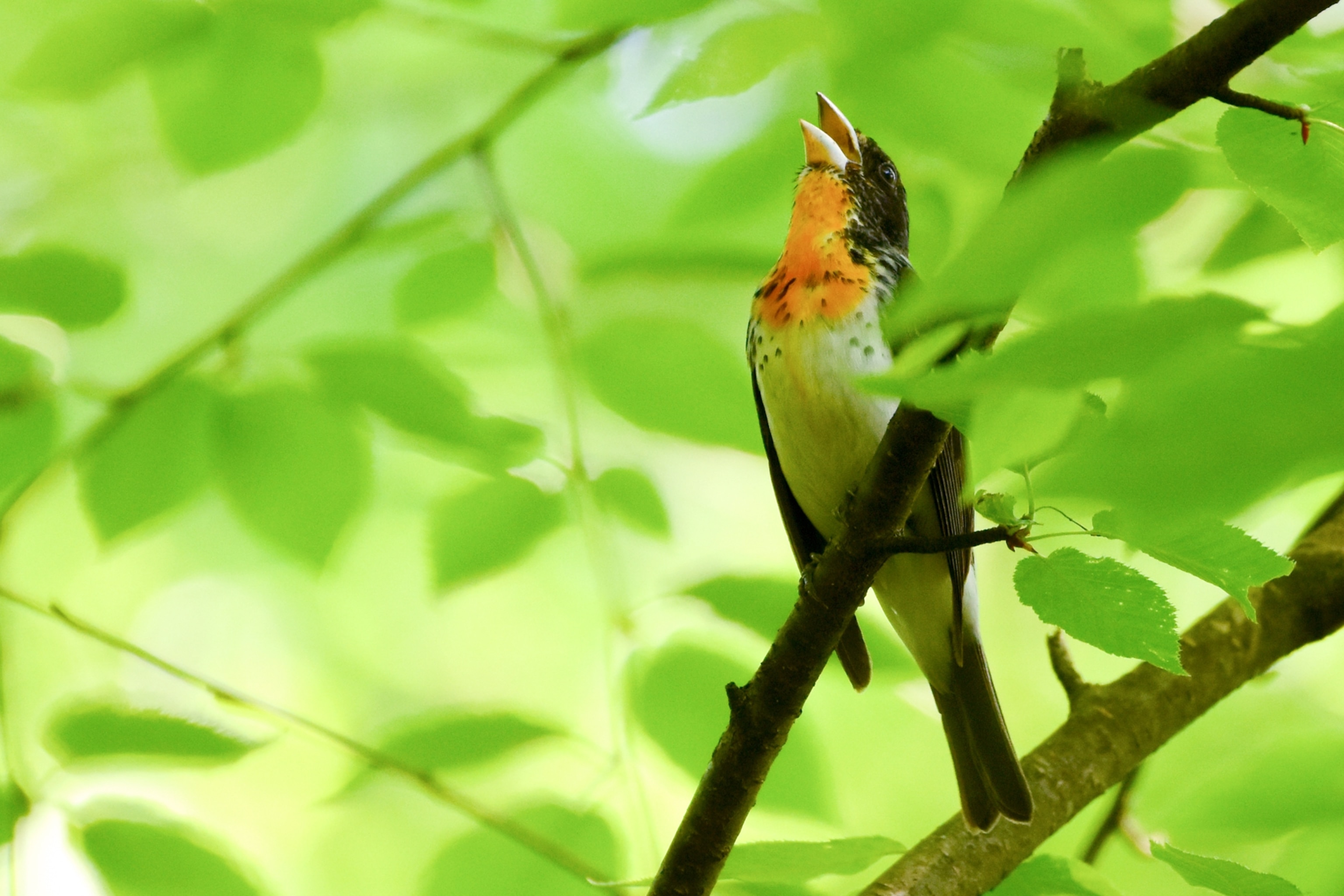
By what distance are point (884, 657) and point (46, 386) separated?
151cm

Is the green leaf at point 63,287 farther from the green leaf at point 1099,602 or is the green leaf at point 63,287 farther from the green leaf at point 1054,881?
the green leaf at point 1054,881

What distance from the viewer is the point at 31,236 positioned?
7.00 ft

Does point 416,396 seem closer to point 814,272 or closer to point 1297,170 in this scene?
point 814,272

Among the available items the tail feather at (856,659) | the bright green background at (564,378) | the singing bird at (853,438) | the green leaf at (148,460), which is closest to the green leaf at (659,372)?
the bright green background at (564,378)

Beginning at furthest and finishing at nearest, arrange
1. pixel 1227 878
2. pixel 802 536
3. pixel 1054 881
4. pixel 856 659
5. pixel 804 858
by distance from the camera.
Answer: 1. pixel 802 536
2. pixel 856 659
3. pixel 1054 881
4. pixel 804 858
5. pixel 1227 878

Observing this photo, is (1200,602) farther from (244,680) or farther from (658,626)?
(244,680)

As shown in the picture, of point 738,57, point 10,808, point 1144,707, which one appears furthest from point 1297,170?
point 10,808

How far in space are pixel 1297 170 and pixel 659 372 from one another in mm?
1119

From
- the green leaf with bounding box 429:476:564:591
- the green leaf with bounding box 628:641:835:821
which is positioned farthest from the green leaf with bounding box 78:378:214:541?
the green leaf with bounding box 628:641:835:821

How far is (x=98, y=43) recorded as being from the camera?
171cm

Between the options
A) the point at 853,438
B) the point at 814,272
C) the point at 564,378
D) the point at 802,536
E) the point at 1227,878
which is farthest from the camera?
the point at 802,536

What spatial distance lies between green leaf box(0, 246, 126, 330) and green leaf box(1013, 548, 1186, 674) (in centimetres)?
154

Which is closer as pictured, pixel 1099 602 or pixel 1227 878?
pixel 1099 602

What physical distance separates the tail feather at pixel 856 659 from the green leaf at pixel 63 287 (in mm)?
1418
